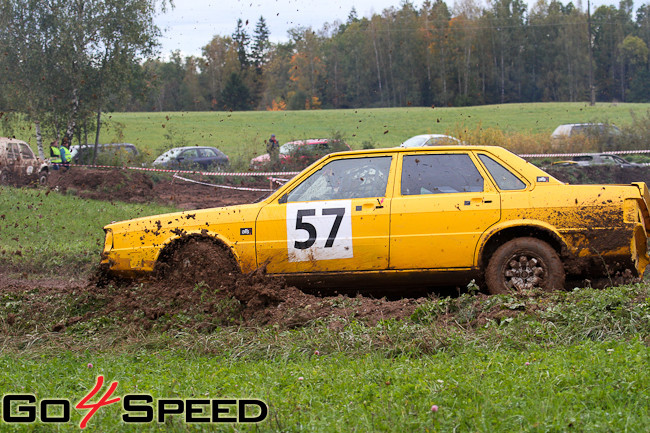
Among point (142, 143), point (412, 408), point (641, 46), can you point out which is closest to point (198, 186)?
point (412, 408)

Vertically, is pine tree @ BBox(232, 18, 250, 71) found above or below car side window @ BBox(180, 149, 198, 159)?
above

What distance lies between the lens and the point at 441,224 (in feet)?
22.0

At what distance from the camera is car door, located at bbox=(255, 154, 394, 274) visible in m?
6.79

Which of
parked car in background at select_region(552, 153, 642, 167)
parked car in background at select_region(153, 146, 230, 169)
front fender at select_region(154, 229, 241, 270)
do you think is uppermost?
parked car in background at select_region(153, 146, 230, 169)

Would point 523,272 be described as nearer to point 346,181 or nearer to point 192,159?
point 346,181

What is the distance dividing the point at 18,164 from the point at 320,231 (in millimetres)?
17521

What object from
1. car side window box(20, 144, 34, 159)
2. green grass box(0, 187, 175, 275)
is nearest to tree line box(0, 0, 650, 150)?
car side window box(20, 144, 34, 159)

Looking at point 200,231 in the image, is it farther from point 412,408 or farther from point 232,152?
point 232,152

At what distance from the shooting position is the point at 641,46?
75125 millimetres

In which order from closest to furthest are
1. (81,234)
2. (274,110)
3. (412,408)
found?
(412,408), (81,234), (274,110)

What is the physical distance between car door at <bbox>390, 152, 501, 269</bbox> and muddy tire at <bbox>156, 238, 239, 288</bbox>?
1711mm

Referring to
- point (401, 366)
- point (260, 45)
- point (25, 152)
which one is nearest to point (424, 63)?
point (260, 45)

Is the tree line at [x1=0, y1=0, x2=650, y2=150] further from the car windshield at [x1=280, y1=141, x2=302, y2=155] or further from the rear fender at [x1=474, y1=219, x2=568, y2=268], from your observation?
the rear fender at [x1=474, y1=219, x2=568, y2=268]

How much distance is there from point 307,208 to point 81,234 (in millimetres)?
7696
